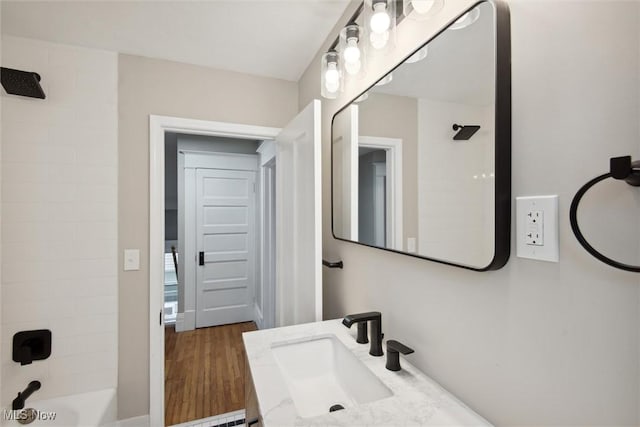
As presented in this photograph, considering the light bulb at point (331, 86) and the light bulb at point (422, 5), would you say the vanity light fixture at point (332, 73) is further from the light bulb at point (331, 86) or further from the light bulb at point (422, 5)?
the light bulb at point (422, 5)

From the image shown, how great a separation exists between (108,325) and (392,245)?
175 cm

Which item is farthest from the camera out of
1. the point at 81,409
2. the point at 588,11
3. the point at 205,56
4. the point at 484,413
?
the point at 205,56

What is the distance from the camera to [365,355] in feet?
3.30

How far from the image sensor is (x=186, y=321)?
343cm

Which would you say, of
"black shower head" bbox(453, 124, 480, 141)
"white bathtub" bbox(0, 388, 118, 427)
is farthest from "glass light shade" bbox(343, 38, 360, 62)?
"white bathtub" bbox(0, 388, 118, 427)

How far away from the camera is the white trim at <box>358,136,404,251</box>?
0.99 m

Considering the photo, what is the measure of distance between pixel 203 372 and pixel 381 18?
2.86 m

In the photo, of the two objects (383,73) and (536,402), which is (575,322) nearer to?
(536,402)

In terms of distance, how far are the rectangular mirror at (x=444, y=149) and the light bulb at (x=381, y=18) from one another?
0.13 m

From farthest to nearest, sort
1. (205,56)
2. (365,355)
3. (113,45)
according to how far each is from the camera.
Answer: (205,56), (113,45), (365,355)

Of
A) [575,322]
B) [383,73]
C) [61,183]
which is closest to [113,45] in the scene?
[61,183]

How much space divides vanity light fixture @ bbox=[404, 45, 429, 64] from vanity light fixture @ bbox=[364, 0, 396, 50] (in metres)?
0.11

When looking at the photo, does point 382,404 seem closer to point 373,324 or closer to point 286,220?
point 373,324

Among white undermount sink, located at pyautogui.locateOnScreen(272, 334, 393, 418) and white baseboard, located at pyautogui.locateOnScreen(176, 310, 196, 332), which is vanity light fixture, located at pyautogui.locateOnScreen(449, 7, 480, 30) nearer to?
white undermount sink, located at pyautogui.locateOnScreen(272, 334, 393, 418)
